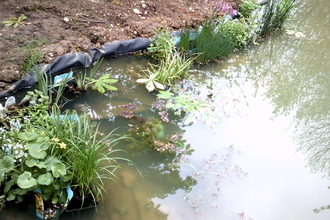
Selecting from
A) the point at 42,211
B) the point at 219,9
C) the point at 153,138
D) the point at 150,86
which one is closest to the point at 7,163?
the point at 42,211

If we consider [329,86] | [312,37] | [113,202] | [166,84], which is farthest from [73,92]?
[312,37]

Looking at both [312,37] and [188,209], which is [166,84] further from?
[312,37]

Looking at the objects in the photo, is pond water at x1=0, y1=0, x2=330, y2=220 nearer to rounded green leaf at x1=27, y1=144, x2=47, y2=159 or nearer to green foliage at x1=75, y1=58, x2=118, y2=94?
green foliage at x1=75, y1=58, x2=118, y2=94

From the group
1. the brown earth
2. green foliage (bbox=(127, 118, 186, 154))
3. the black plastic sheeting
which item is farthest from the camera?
the brown earth

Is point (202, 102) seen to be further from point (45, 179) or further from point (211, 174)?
point (45, 179)

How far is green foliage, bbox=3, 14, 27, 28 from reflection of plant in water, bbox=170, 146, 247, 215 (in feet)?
9.05

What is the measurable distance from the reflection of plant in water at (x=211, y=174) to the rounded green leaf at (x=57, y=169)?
1043mm

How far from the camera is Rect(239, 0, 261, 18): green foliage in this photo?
190 inches

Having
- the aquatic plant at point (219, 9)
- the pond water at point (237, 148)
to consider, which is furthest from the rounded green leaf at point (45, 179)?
the aquatic plant at point (219, 9)

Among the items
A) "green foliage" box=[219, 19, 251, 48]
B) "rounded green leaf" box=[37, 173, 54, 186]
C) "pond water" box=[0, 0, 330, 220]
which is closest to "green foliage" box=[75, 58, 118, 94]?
"pond water" box=[0, 0, 330, 220]

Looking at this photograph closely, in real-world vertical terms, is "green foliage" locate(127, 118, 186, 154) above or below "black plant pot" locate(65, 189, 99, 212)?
above

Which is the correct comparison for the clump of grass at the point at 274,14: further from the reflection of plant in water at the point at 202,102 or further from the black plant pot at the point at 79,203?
the black plant pot at the point at 79,203

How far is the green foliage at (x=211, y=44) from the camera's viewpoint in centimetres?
377

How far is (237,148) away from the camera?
275 cm
